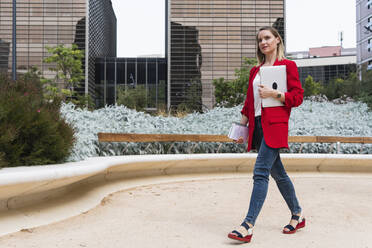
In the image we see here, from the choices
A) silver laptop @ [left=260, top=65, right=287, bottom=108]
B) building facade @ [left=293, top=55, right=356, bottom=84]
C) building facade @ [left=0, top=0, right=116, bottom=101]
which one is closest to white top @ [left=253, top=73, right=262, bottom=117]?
silver laptop @ [left=260, top=65, right=287, bottom=108]

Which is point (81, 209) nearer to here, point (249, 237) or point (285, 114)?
point (249, 237)

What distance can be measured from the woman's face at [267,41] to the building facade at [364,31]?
64.0 metres

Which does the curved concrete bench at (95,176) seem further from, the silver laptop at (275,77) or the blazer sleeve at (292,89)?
the blazer sleeve at (292,89)

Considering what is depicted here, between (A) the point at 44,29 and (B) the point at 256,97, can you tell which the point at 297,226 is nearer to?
(B) the point at 256,97

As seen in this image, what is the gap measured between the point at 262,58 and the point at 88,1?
56047 millimetres

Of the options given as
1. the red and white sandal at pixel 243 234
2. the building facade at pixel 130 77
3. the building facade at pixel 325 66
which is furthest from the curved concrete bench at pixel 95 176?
the building facade at pixel 325 66

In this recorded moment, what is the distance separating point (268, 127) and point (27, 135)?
2.23 m

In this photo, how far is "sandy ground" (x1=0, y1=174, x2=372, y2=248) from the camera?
2631 millimetres

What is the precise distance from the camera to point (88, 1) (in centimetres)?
5412

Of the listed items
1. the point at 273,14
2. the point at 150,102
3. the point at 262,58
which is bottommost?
the point at 262,58

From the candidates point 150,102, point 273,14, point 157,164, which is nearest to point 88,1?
point 150,102

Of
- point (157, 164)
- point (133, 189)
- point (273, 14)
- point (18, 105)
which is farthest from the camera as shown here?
point (273, 14)

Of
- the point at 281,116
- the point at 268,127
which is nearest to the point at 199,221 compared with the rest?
the point at 268,127

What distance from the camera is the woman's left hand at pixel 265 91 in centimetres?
273
